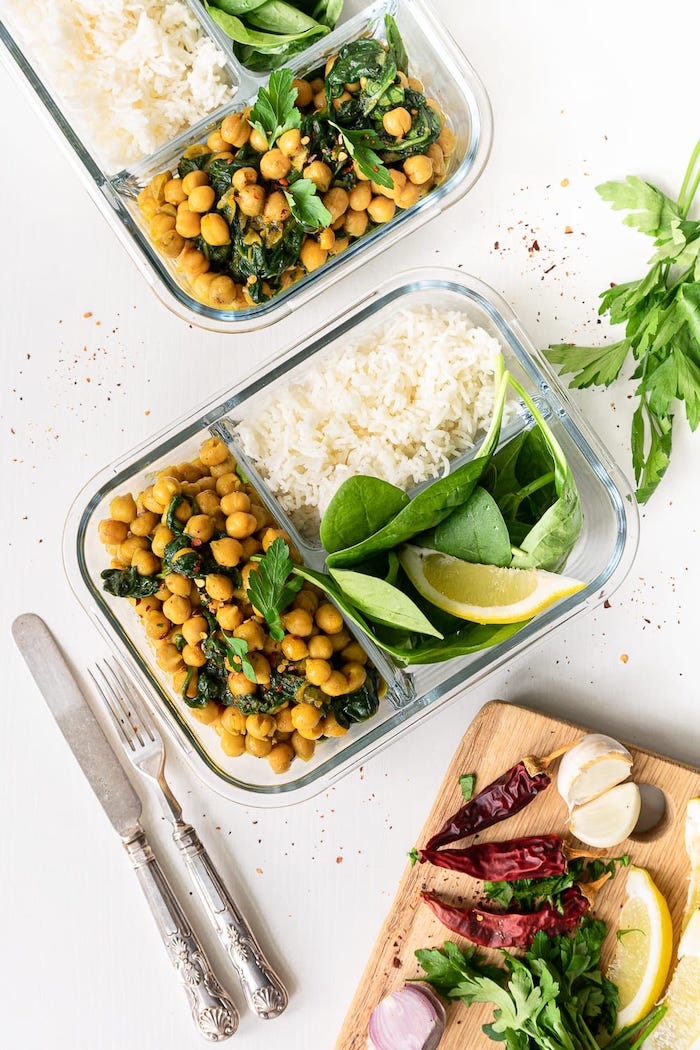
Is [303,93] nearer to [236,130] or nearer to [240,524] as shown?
[236,130]

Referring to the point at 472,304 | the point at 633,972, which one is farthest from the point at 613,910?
the point at 472,304

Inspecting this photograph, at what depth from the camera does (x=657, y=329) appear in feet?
5.12

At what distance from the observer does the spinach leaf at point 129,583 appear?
1.48m

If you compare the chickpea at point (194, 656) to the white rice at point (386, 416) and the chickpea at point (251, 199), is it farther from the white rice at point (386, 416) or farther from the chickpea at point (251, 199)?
the chickpea at point (251, 199)

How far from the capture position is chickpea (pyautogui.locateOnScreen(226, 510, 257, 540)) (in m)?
1.43

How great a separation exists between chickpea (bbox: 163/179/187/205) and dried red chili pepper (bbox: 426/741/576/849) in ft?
4.13

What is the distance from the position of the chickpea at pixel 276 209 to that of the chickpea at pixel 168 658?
2.57 feet

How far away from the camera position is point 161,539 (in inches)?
56.8

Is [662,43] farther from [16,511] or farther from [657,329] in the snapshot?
[16,511]

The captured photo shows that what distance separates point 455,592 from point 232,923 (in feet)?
2.80

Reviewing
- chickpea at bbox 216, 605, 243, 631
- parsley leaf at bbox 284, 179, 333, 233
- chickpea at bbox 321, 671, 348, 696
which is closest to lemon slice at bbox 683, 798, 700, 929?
chickpea at bbox 321, 671, 348, 696

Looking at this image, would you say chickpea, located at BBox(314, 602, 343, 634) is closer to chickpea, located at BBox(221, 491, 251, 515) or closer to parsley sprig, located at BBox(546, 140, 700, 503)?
chickpea, located at BBox(221, 491, 251, 515)

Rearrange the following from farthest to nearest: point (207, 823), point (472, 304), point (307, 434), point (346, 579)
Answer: point (207, 823) → point (472, 304) → point (307, 434) → point (346, 579)

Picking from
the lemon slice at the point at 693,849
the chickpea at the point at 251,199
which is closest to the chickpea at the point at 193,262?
the chickpea at the point at 251,199
